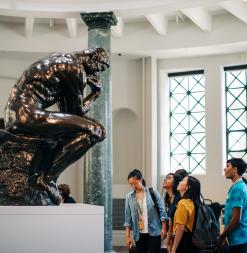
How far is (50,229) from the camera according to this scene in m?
4.58

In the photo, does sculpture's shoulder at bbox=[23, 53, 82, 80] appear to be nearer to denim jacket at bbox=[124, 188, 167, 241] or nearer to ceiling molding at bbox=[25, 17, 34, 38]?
denim jacket at bbox=[124, 188, 167, 241]

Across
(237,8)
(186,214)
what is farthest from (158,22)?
(186,214)

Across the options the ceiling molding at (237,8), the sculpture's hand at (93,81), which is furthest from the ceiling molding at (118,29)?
the sculpture's hand at (93,81)

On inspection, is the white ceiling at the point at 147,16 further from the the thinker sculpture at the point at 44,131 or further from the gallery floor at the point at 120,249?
the the thinker sculpture at the point at 44,131

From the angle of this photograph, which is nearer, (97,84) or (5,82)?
(97,84)

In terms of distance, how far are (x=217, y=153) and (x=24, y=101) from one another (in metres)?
8.89

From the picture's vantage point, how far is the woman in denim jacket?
7.13m

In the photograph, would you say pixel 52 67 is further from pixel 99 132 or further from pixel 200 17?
pixel 200 17

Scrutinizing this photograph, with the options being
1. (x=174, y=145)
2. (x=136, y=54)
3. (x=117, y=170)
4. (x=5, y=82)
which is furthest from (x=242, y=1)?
(x=5, y=82)

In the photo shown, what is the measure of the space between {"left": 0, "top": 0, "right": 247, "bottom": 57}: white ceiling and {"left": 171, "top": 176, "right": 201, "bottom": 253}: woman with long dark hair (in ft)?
18.5

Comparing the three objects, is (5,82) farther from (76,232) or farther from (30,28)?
(76,232)

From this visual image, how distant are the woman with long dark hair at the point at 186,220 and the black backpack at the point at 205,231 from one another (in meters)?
0.11

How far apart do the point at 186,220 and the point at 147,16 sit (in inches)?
295

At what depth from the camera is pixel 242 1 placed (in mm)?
11539
